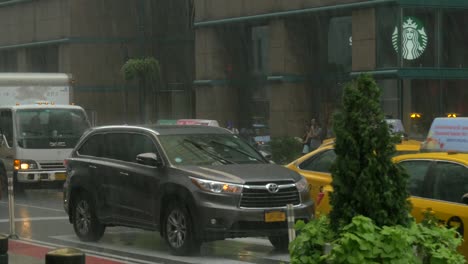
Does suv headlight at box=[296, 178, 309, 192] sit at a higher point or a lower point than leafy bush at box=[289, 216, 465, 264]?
lower

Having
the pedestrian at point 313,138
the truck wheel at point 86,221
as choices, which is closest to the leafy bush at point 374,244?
the truck wheel at point 86,221

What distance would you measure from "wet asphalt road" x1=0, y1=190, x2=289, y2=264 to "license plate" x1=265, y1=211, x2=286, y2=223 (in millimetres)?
525

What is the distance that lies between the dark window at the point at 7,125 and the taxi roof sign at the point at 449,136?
14073 mm

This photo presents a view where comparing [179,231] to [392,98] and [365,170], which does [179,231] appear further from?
[392,98]

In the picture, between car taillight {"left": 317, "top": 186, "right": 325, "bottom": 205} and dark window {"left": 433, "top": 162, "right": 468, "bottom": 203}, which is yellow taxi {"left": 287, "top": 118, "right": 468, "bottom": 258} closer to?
dark window {"left": 433, "top": 162, "right": 468, "bottom": 203}

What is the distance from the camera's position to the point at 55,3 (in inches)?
2149

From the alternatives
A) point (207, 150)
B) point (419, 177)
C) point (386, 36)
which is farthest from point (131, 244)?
point (386, 36)

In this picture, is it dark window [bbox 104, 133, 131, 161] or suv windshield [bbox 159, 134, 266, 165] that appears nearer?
suv windshield [bbox 159, 134, 266, 165]

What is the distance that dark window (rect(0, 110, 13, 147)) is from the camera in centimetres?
2481

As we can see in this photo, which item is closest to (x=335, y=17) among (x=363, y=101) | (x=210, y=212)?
(x=210, y=212)

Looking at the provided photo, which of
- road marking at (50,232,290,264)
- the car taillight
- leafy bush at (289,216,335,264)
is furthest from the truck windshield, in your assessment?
leafy bush at (289,216,335,264)

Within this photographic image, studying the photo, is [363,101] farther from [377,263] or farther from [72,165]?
[72,165]

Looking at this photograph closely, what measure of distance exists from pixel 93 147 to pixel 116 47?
130 ft

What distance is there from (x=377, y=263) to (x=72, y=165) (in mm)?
10162
